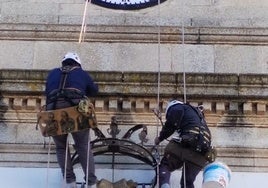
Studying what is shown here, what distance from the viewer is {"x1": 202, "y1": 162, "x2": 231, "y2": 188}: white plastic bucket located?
36.4 feet

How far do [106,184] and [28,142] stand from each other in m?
1.45

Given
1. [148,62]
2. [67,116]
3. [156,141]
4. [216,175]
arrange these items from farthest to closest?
[148,62] → [156,141] → [67,116] → [216,175]

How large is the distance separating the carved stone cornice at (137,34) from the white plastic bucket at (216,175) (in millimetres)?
3008

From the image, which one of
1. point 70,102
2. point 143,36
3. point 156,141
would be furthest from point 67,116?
point 143,36

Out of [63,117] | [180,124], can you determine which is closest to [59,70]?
[63,117]

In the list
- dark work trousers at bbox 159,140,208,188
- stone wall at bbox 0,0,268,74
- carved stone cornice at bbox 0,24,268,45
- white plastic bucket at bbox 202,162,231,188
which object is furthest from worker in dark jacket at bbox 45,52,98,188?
carved stone cornice at bbox 0,24,268,45

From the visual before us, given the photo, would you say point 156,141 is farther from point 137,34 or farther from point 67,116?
point 137,34

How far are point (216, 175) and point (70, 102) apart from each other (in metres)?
1.69

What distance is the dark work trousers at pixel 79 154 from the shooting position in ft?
38.1

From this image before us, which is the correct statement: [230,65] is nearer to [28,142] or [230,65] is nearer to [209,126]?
[209,126]

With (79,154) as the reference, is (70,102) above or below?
above

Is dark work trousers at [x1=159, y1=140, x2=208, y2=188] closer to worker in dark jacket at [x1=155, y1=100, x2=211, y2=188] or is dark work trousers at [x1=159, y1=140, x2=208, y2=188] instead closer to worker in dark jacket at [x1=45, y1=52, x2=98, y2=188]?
worker in dark jacket at [x1=155, y1=100, x2=211, y2=188]

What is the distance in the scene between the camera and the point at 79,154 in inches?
460

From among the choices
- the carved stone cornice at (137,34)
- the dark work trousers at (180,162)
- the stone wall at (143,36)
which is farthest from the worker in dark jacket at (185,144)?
the carved stone cornice at (137,34)
